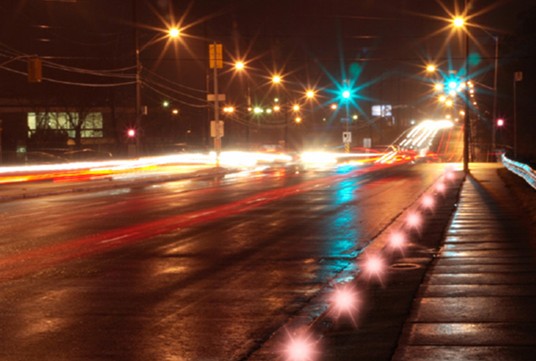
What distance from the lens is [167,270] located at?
12.3m

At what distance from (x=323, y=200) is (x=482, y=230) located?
962 centimetres

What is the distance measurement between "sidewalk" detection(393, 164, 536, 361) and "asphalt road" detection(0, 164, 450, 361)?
58.2 inches

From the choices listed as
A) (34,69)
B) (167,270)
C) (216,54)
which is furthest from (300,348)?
(216,54)

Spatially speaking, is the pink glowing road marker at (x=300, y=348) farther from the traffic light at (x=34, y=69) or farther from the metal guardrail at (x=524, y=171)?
the traffic light at (x=34, y=69)

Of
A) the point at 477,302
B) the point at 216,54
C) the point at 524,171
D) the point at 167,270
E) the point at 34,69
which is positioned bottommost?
the point at 167,270

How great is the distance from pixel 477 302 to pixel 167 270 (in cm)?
493

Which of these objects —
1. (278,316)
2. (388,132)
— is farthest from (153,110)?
(278,316)

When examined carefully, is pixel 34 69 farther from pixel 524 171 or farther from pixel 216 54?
pixel 524 171

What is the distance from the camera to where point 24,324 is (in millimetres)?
8609

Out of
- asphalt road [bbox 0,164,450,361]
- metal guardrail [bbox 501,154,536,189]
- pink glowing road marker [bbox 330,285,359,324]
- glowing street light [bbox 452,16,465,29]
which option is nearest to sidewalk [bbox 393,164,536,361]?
pink glowing road marker [bbox 330,285,359,324]

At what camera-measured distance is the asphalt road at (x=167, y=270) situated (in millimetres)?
7949

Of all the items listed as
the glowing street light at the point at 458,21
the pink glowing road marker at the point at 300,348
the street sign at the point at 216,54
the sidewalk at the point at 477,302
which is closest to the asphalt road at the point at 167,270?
the pink glowing road marker at the point at 300,348

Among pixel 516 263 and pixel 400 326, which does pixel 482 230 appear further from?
pixel 400 326

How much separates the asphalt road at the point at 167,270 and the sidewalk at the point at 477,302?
1.48 m
